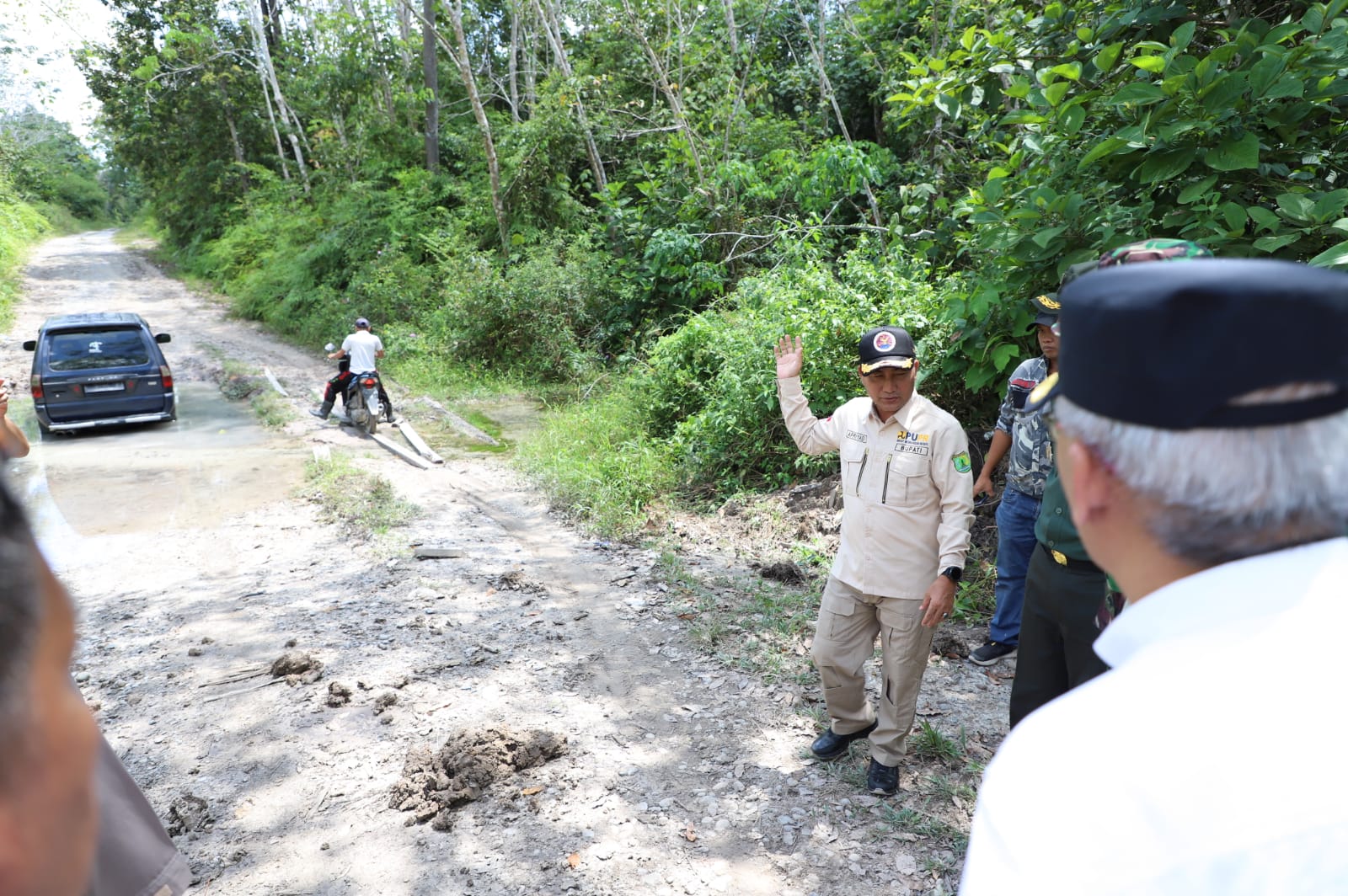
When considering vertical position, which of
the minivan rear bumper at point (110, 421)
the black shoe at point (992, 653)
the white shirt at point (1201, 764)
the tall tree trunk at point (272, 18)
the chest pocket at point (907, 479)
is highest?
the tall tree trunk at point (272, 18)

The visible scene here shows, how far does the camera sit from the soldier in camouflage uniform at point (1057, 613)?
3.04m

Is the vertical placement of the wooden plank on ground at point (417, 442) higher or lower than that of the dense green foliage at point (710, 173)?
lower

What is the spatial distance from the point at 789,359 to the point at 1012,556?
→ 6.35 feet

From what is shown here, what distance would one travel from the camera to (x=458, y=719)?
4.47m

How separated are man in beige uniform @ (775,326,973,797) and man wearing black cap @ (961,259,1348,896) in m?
2.59

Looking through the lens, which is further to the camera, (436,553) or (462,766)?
(436,553)

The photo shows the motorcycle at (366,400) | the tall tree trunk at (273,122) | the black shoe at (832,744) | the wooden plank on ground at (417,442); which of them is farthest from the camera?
the tall tree trunk at (273,122)

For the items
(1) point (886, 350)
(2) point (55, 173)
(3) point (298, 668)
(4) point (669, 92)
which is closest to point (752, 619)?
(1) point (886, 350)

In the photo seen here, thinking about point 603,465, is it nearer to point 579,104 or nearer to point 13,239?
point 579,104

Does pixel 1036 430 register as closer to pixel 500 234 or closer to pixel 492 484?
pixel 492 484

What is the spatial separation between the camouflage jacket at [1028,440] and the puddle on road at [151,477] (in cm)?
714

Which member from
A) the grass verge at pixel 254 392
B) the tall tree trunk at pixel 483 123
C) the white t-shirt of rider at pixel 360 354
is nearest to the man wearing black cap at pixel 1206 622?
the white t-shirt of rider at pixel 360 354

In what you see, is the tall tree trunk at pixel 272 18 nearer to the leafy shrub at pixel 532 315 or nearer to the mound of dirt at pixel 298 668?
the leafy shrub at pixel 532 315

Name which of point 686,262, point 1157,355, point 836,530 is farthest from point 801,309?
Result: point 1157,355
